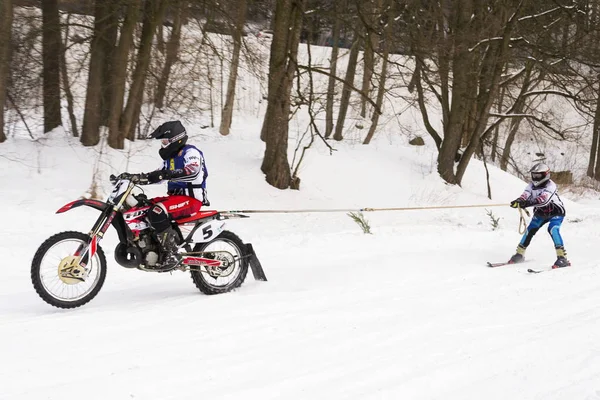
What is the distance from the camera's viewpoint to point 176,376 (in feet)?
14.7

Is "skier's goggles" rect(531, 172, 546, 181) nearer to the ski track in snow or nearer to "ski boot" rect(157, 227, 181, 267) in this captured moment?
A: the ski track in snow

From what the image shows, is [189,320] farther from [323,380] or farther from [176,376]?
[323,380]

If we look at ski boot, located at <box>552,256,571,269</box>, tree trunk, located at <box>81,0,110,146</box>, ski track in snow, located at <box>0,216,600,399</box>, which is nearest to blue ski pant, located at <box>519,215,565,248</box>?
ski boot, located at <box>552,256,571,269</box>

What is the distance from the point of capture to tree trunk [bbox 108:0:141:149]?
13820 millimetres

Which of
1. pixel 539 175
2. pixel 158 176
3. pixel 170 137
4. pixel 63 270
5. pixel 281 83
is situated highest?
pixel 281 83

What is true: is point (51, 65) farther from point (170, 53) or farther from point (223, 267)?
point (223, 267)

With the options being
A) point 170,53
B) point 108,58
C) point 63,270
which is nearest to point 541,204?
point 63,270

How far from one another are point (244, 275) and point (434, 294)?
2.19 m

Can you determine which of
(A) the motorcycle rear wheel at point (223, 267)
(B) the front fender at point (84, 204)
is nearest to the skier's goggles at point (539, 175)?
(A) the motorcycle rear wheel at point (223, 267)

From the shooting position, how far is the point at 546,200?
32.6ft

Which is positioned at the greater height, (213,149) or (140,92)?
(140,92)

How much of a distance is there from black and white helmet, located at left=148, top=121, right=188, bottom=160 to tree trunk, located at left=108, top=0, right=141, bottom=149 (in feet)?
24.8

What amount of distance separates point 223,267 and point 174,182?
1.11 m

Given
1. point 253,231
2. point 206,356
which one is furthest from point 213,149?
point 206,356
